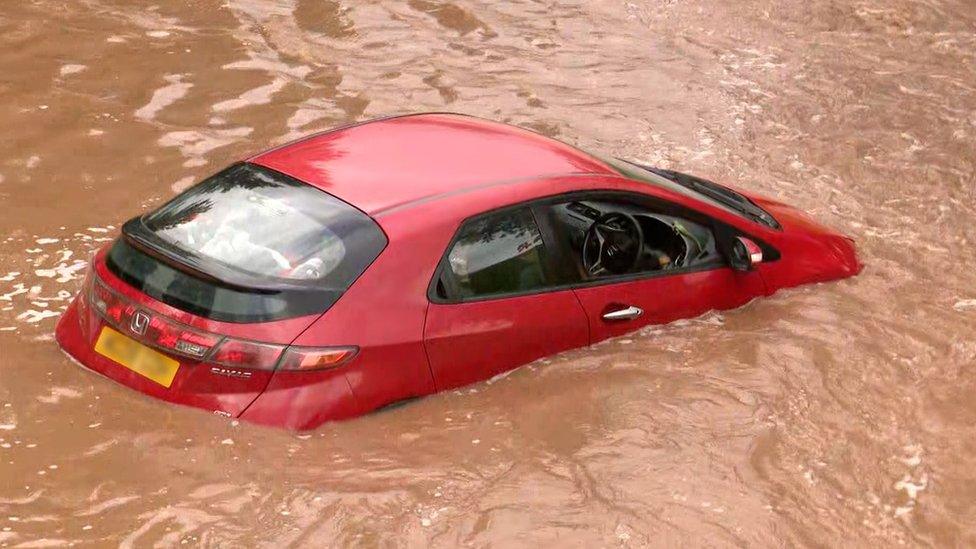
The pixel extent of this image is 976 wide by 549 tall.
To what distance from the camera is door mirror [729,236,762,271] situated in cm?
713

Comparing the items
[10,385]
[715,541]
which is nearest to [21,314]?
[10,385]

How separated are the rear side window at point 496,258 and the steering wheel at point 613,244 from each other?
37cm

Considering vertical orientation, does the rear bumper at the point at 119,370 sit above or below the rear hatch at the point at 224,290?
below

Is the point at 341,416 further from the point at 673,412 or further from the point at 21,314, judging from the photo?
the point at 21,314

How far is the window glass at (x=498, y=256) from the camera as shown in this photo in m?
5.98

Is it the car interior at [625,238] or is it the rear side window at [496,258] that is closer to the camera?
the rear side window at [496,258]

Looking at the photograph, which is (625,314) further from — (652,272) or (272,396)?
(272,396)

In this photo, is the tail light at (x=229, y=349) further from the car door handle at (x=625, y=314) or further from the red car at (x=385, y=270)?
the car door handle at (x=625, y=314)

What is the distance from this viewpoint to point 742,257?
23.5 ft

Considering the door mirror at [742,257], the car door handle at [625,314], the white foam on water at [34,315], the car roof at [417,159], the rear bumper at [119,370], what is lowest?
the white foam on water at [34,315]

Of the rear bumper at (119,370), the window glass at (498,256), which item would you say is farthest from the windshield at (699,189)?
the rear bumper at (119,370)

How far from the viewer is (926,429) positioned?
6426mm

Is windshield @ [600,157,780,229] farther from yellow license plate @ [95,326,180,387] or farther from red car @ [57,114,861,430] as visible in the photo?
yellow license plate @ [95,326,180,387]

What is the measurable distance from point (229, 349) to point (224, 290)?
0.82 feet
